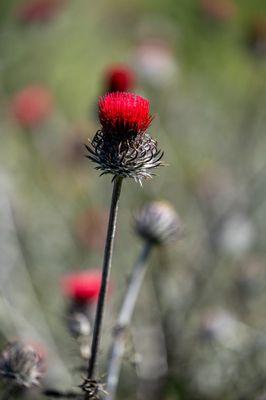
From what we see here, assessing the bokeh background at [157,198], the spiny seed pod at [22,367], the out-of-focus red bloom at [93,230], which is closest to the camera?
the spiny seed pod at [22,367]

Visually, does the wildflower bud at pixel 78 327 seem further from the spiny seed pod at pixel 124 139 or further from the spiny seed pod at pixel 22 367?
the spiny seed pod at pixel 124 139

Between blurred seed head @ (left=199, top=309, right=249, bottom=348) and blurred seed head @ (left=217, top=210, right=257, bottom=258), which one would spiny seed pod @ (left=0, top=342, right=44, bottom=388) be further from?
blurred seed head @ (left=217, top=210, right=257, bottom=258)

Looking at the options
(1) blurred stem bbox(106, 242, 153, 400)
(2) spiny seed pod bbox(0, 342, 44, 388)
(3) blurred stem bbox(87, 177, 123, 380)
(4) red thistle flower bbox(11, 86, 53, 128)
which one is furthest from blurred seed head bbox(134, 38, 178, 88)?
(3) blurred stem bbox(87, 177, 123, 380)

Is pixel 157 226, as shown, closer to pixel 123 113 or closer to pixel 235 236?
pixel 123 113

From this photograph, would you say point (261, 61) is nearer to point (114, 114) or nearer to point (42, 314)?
point (42, 314)

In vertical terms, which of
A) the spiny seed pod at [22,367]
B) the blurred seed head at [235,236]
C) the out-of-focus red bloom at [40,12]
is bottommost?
the spiny seed pod at [22,367]

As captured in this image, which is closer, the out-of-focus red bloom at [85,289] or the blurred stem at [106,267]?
the blurred stem at [106,267]

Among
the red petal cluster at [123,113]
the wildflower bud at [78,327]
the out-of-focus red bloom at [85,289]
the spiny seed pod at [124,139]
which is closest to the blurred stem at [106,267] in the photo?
the spiny seed pod at [124,139]
